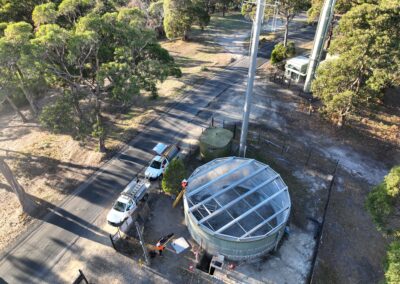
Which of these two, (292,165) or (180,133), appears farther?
(180,133)

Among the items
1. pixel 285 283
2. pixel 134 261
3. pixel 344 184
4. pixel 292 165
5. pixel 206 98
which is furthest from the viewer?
pixel 206 98

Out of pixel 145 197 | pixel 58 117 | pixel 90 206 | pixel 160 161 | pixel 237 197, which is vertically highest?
pixel 58 117

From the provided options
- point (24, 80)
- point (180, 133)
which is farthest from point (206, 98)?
point (24, 80)

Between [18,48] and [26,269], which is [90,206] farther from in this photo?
[18,48]

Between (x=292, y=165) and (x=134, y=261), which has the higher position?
(x=292, y=165)

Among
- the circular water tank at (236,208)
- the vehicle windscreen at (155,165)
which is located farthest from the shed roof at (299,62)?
the vehicle windscreen at (155,165)

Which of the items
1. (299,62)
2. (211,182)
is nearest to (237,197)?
(211,182)

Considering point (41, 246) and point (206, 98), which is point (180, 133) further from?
point (41, 246)
